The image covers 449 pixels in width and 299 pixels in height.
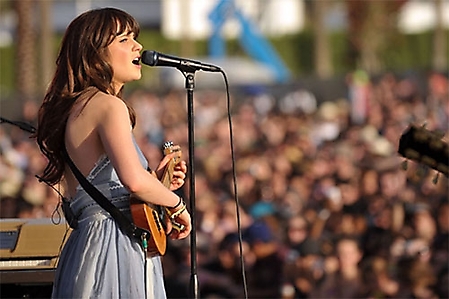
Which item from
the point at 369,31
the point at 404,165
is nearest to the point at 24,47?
the point at 369,31

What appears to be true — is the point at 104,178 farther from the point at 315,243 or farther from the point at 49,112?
the point at 315,243

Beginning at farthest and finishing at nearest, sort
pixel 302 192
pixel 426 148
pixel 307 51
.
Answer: pixel 307 51 < pixel 302 192 < pixel 426 148

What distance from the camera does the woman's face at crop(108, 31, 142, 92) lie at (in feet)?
15.0

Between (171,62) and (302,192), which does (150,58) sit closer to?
(171,62)

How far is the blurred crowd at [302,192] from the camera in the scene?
9.25m

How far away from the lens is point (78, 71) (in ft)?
14.9

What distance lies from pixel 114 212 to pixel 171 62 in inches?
24.0

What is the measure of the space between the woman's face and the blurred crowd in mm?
710

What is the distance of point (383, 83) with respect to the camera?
699 inches

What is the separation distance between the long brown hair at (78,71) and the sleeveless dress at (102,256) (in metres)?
0.20

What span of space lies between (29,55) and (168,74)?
9.57ft

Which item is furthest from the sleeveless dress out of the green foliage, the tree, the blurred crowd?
the tree

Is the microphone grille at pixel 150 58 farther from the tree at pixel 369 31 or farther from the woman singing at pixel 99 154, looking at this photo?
the tree at pixel 369 31

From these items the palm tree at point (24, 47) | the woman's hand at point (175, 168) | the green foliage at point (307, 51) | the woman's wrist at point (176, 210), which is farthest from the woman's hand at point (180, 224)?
the green foliage at point (307, 51)
